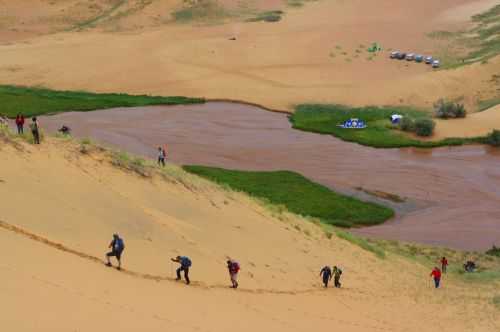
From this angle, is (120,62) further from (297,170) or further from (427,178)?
(427,178)

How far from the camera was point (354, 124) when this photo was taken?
6097 centimetres

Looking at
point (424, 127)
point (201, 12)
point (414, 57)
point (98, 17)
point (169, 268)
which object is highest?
point (98, 17)

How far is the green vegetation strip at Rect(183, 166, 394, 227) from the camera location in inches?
1597

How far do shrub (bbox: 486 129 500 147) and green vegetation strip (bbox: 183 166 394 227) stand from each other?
1665 centimetres

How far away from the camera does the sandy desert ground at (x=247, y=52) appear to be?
2832 inches

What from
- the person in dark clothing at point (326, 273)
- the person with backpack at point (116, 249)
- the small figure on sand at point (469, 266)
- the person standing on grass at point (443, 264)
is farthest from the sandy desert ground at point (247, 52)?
the person with backpack at point (116, 249)

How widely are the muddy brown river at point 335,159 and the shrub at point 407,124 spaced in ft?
13.0

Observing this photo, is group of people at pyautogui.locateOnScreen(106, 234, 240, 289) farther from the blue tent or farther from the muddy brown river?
the blue tent

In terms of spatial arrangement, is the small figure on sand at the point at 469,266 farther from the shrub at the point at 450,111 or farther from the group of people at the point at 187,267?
the shrub at the point at 450,111

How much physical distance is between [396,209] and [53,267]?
29465 mm

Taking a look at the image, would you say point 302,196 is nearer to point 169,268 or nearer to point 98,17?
point 169,268

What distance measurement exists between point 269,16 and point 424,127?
52048 millimetres

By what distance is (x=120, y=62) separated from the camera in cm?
8150

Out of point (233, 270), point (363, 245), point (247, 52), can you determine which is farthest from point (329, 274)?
point (247, 52)
